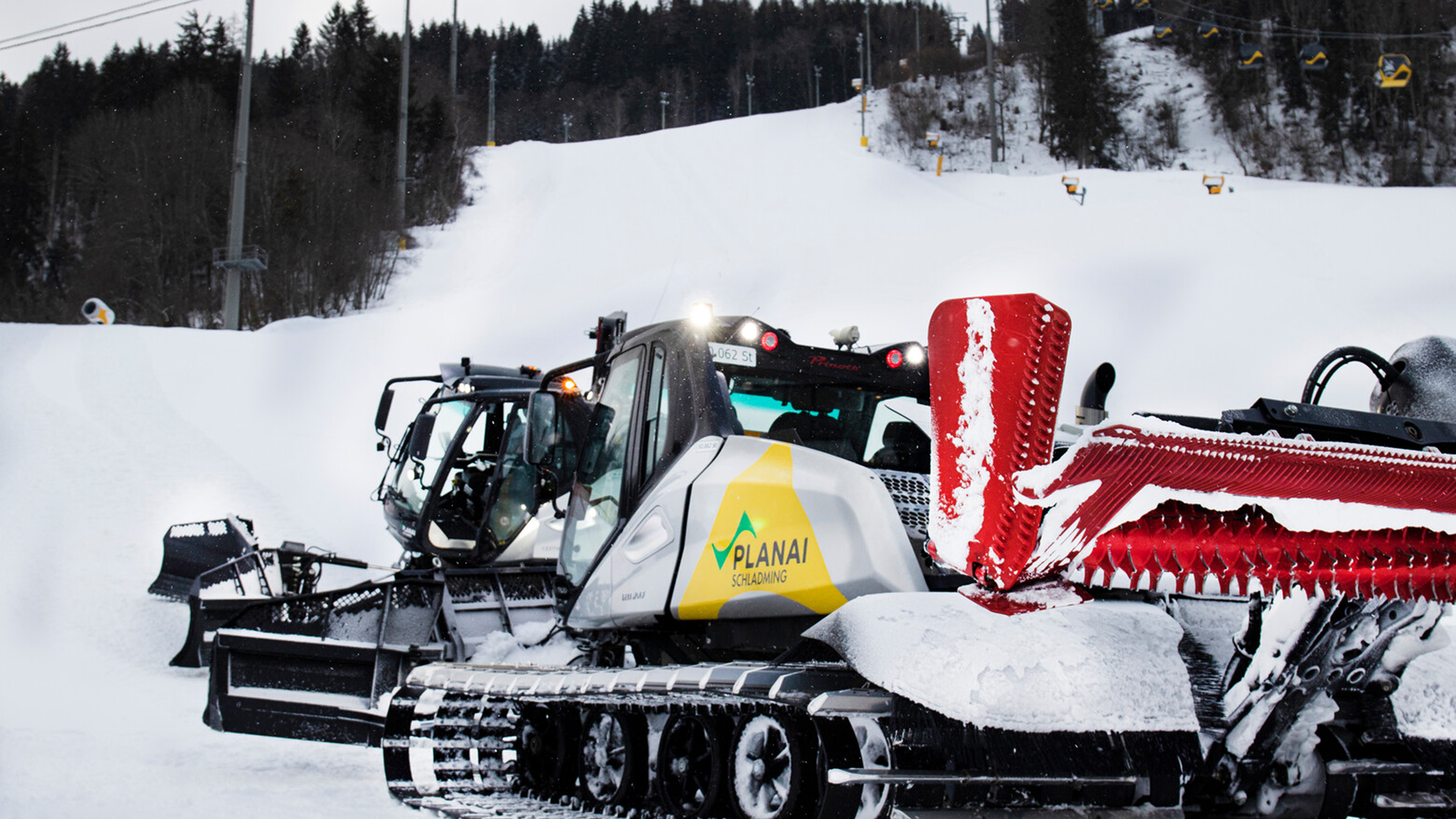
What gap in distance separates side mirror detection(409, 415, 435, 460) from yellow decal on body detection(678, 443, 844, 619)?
16.7 ft

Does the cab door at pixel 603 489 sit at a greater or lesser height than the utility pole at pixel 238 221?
lesser

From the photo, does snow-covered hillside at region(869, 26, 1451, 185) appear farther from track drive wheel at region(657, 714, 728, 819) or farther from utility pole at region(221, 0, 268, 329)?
track drive wheel at region(657, 714, 728, 819)

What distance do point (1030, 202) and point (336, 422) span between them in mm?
21170

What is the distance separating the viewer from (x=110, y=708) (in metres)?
6.16

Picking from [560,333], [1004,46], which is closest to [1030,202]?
[560,333]

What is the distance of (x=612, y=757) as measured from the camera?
388 centimetres

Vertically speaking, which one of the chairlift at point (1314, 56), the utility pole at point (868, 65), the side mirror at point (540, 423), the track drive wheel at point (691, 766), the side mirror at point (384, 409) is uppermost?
the utility pole at point (868, 65)

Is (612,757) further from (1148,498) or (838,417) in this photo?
(1148,498)

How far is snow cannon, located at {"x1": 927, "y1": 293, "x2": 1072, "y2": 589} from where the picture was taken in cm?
169

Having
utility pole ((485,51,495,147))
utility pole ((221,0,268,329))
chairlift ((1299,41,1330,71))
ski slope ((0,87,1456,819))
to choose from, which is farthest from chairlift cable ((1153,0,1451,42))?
utility pole ((485,51,495,147))

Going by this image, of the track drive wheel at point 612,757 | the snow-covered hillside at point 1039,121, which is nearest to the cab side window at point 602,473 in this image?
the track drive wheel at point 612,757

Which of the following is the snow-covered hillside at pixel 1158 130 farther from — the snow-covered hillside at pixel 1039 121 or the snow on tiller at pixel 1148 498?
the snow on tiller at pixel 1148 498

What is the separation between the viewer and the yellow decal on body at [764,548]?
10.4 ft

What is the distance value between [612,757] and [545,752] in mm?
506
